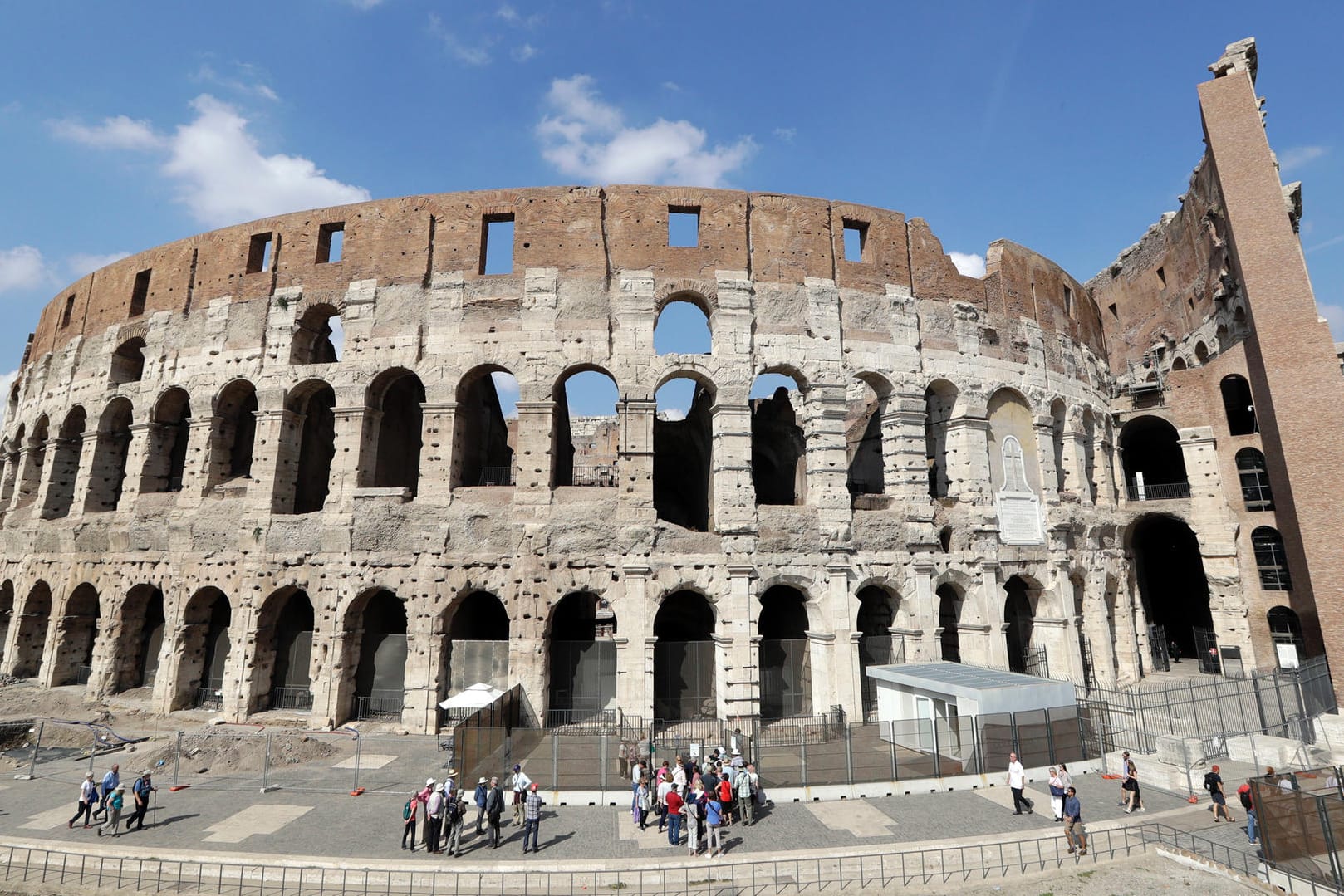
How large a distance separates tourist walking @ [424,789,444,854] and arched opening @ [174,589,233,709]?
11661mm

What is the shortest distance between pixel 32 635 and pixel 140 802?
57.8 feet

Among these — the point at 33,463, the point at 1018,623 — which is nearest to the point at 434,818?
the point at 1018,623

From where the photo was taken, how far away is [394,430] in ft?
68.0

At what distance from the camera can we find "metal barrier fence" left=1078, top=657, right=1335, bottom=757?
45.1ft

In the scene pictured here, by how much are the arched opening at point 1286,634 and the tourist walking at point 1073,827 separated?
1800 cm

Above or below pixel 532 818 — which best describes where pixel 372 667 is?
above

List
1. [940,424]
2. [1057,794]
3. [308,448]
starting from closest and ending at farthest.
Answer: [1057,794] < [940,424] < [308,448]

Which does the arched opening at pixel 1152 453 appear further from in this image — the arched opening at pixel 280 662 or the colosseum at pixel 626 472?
the arched opening at pixel 280 662

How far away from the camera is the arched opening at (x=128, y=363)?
22594mm

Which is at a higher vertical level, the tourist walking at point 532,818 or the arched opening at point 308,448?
the arched opening at point 308,448

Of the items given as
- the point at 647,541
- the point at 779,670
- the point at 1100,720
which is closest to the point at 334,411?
the point at 647,541

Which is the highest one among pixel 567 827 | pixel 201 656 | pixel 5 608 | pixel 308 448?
pixel 308 448

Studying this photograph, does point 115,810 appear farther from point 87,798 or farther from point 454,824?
point 454,824

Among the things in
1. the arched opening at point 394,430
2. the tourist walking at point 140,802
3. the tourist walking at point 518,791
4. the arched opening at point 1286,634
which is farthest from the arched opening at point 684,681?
the arched opening at point 1286,634
